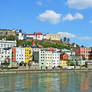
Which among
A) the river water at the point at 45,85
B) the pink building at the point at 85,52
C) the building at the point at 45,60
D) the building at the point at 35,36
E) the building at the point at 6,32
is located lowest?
the river water at the point at 45,85

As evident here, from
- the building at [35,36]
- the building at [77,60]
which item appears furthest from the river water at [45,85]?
the building at [35,36]

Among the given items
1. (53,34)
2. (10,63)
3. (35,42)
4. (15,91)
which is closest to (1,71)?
(10,63)

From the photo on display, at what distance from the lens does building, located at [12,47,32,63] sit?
71312 millimetres

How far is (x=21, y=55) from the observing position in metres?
72.2

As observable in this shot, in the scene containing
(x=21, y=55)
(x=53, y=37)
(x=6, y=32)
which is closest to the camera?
(x=21, y=55)

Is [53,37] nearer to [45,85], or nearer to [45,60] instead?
[45,60]

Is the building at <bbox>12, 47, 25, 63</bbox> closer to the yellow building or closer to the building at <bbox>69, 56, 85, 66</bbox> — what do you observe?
the yellow building

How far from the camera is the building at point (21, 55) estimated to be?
2808 inches

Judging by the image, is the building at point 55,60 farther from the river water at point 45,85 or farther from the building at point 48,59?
the river water at point 45,85

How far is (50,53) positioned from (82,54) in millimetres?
15875

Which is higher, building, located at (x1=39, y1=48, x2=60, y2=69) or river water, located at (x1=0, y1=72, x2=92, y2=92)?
building, located at (x1=39, y1=48, x2=60, y2=69)

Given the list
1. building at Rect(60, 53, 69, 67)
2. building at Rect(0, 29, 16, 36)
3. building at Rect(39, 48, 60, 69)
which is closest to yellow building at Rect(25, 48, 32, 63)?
building at Rect(39, 48, 60, 69)

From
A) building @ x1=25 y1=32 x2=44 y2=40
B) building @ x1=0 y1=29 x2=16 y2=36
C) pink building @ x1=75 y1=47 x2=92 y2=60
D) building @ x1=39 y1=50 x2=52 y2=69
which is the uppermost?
building @ x1=0 y1=29 x2=16 y2=36

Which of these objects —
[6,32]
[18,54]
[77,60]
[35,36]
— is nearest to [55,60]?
[77,60]
